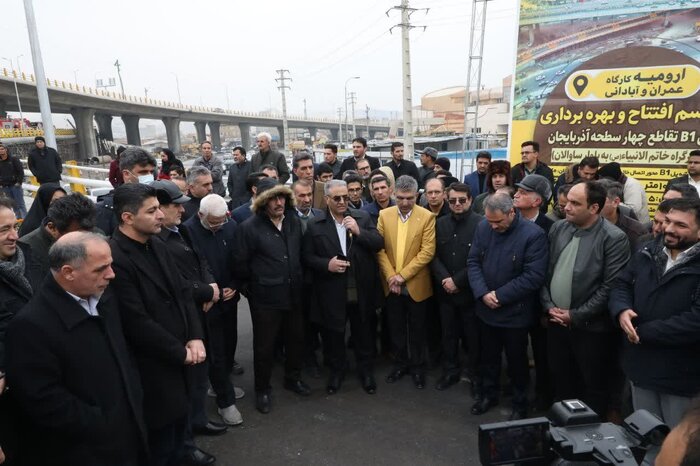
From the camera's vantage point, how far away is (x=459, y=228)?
370cm

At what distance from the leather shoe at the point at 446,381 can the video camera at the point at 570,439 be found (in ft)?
8.06

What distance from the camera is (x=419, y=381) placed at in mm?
3814

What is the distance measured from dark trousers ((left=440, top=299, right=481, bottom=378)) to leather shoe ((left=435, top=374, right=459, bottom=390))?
0.11 ft

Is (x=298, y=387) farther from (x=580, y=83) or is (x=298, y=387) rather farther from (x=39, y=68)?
(x=39, y=68)

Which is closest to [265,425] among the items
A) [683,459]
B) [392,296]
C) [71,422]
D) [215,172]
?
[392,296]

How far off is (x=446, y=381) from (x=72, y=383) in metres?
2.87

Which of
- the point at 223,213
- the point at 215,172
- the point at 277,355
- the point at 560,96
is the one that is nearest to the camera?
the point at 223,213

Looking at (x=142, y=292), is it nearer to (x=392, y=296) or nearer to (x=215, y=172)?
(x=392, y=296)

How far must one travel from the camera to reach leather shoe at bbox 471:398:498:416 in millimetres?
3377

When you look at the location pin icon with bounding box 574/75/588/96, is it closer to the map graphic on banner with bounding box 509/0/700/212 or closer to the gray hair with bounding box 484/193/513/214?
the map graphic on banner with bounding box 509/0/700/212

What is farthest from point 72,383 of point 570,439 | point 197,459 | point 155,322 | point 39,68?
point 39,68

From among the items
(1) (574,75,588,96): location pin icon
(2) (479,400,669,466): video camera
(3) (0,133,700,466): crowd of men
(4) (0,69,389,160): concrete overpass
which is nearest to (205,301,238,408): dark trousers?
(3) (0,133,700,466): crowd of men

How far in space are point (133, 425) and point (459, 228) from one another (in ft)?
8.90

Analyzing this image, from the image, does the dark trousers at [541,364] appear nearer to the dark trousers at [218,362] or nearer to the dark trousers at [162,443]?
the dark trousers at [218,362]
